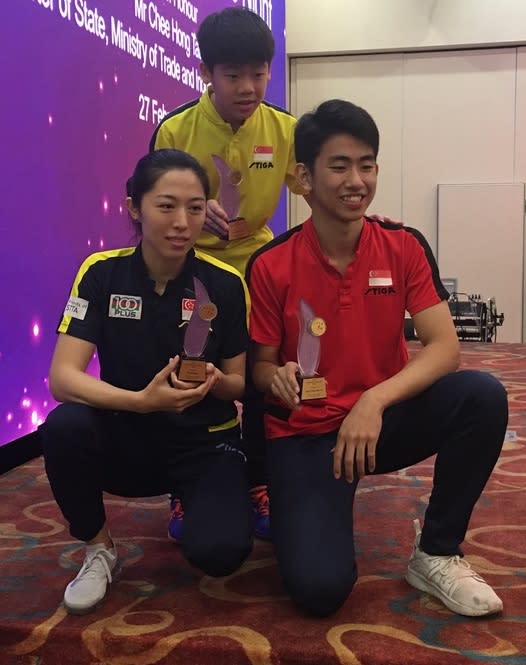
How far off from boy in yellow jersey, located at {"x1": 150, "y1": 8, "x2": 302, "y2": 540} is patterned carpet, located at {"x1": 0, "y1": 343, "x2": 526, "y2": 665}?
0.77ft

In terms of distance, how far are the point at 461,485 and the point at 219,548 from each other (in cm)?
48

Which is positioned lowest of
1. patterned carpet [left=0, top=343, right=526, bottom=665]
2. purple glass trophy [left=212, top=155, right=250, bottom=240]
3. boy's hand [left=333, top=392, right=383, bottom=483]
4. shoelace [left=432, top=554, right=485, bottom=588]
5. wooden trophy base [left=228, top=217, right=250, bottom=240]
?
patterned carpet [left=0, top=343, right=526, bottom=665]

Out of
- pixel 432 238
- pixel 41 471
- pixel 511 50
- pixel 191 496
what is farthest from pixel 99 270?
pixel 511 50

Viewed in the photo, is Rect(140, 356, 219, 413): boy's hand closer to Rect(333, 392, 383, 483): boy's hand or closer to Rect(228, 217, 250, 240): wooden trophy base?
Rect(333, 392, 383, 483): boy's hand

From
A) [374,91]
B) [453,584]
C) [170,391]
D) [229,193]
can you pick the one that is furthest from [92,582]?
[374,91]

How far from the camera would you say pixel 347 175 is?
1.52 meters

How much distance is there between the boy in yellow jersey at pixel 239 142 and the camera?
176cm

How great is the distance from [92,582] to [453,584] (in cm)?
69

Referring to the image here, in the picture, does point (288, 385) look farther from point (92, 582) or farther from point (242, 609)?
point (92, 582)

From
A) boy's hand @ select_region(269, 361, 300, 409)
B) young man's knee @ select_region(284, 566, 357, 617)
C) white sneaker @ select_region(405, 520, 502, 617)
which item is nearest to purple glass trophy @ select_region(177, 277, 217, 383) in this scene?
boy's hand @ select_region(269, 361, 300, 409)

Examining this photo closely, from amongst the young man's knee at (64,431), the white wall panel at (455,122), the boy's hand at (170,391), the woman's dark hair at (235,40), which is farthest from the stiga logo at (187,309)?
the white wall panel at (455,122)

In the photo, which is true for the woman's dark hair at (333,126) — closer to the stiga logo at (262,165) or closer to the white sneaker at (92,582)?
the stiga logo at (262,165)

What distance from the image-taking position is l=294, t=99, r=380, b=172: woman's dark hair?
1521 mm

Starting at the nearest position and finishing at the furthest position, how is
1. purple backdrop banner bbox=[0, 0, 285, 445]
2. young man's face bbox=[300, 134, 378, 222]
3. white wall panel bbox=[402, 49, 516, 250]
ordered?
1. young man's face bbox=[300, 134, 378, 222]
2. purple backdrop banner bbox=[0, 0, 285, 445]
3. white wall panel bbox=[402, 49, 516, 250]
